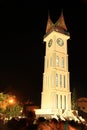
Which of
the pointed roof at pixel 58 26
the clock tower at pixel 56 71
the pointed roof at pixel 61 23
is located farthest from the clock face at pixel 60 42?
the pointed roof at pixel 61 23

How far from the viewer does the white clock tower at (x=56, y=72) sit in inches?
1962

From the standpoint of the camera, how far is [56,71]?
52.2m

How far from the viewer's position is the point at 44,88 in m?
52.9

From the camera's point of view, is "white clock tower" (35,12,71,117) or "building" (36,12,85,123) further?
"white clock tower" (35,12,71,117)

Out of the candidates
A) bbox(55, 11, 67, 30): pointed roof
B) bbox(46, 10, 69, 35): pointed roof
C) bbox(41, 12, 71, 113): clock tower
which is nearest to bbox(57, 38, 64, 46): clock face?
bbox(41, 12, 71, 113): clock tower

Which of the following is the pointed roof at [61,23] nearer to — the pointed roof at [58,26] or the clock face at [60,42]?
the pointed roof at [58,26]

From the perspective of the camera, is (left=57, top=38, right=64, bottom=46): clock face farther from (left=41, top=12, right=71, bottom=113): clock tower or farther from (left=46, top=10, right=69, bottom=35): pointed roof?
(left=46, top=10, right=69, bottom=35): pointed roof

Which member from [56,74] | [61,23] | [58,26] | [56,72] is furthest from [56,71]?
[61,23]

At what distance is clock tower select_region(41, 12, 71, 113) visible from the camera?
50062 millimetres

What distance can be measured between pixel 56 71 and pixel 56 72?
0.27 m

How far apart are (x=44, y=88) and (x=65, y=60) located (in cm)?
719

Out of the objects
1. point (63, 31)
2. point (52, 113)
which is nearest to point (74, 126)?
point (52, 113)

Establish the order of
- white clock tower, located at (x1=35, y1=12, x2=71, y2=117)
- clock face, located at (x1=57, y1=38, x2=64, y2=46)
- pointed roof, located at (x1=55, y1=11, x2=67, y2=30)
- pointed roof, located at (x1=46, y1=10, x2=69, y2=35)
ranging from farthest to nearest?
pointed roof, located at (x1=55, y1=11, x2=67, y2=30) → pointed roof, located at (x1=46, y1=10, x2=69, y2=35) → clock face, located at (x1=57, y1=38, x2=64, y2=46) → white clock tower, located at (x1=35, y1=12, x2=71, y2=117)

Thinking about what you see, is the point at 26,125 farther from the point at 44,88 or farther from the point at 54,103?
the point at 44,88
